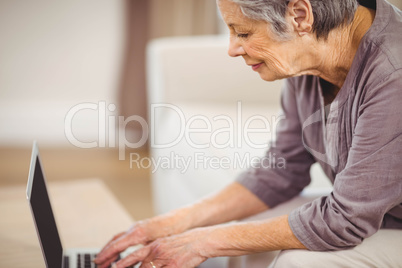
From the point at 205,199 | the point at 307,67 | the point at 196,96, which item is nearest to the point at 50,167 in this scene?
the point at 196,96

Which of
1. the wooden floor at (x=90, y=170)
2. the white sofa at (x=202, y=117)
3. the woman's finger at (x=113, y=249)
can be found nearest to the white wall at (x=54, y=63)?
the wooden floor at (x=90, y=170)

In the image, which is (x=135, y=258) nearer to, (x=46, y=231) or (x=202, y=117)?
(x=46, y=231)

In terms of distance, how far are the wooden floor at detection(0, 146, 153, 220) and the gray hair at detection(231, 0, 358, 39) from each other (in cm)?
173

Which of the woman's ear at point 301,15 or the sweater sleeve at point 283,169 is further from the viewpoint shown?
the sweater sleeve at point 283,169

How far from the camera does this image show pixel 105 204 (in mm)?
1724

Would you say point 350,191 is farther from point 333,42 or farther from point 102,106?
point 102,106

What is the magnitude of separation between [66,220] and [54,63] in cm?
217

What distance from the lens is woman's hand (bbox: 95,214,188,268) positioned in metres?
1.28

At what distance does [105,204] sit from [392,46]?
998mm

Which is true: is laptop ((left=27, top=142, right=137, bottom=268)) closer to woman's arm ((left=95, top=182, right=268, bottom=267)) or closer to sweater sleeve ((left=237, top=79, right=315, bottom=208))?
woman's arm ((left=95, top=182, right=268, bottom=267))

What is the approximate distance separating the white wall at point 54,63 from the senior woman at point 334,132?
2.49 metres

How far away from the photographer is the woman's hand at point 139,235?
1.28m

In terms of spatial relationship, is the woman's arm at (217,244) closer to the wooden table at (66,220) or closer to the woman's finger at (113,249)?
the woman's finger at (113,249)

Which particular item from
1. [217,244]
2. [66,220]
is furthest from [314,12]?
[66,220]
